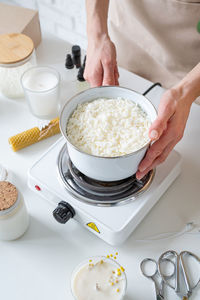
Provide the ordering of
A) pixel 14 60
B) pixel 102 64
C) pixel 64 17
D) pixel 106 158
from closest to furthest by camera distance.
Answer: pixel 106 158
pixel 102 64
pixel 14 60
pixel 64 17

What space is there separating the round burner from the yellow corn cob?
9.0 inches

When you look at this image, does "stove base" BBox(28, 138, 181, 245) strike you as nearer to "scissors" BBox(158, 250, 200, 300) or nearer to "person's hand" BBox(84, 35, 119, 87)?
"scissors" BBox(158, 250, 200, 300)

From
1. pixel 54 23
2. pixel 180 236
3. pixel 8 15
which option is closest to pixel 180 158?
pixel 180 236

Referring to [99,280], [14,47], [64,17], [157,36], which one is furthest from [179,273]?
[64,17]

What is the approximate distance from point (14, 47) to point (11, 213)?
2.31 ft

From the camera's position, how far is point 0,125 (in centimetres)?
136

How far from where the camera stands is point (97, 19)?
1.32m

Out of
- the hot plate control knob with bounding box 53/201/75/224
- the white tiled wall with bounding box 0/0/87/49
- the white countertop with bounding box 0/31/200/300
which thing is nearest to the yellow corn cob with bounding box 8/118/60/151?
the white countertop with bounding box 0/31/200/300

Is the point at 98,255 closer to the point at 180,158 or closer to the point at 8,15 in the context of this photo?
the point at 180,158

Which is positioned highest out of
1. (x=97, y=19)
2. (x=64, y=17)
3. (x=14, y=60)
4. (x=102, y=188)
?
(x=97, y=19)

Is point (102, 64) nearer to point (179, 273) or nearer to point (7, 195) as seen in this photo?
point (7, 195)

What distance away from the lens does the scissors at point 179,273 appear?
940 mm

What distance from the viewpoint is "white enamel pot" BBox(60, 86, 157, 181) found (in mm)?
896

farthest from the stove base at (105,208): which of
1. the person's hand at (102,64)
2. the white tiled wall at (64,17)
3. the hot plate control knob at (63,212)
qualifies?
the white tiled wall at (64,17)
